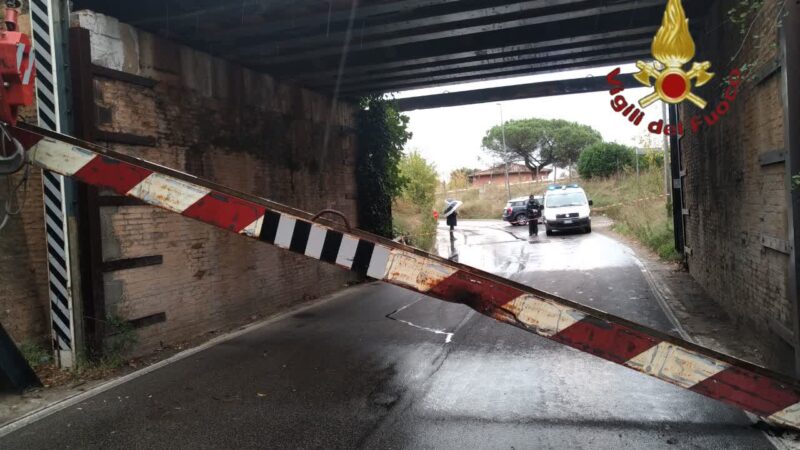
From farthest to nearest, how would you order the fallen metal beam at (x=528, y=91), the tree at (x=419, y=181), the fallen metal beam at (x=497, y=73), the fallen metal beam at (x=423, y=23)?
the tree at (x=419, y=181)
the fallen metal beam at (x=528, y=91)
the fallen metal beam at (x=497, y=73)
the fallen metal beam at (x=423, y=23)

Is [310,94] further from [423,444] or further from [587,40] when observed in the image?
[423,444]

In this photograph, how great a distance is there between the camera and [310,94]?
37.9ft

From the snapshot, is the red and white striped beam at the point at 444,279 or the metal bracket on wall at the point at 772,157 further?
the metal bracket on wall at the point at 772,157

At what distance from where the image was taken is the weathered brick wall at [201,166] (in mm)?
6898

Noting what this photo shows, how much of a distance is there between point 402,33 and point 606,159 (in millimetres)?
39741

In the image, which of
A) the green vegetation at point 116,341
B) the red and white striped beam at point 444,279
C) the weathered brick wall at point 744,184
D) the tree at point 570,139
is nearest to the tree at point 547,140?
the tree at point 570,139

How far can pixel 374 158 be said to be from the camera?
13953mm

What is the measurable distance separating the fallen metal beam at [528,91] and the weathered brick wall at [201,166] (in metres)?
3.46

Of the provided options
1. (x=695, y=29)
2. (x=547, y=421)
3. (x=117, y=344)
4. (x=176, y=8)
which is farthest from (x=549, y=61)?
(x=117, y=344)

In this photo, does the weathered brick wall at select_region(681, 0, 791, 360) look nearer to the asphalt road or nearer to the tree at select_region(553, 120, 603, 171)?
the asphalt road

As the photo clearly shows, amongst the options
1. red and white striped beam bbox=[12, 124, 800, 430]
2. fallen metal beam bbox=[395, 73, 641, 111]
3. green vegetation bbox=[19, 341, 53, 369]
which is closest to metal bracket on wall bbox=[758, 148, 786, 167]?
red and white striped beam bbox=[12, 124, 800, 430]

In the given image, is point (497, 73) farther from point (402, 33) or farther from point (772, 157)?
point (772, 157)

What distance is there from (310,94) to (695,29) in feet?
23.6

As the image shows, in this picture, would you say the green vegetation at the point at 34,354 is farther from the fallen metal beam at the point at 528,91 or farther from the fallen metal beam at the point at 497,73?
the fallen metal beam at the point at 528,91
